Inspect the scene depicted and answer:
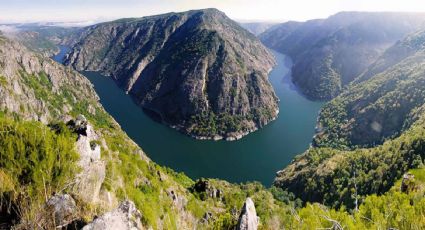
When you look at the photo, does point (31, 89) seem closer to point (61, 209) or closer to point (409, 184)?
point (409, 184)

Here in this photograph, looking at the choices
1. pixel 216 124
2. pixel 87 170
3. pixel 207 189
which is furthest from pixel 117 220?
pixel 216 124

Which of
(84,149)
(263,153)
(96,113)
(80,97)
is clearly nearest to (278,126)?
(263,153)

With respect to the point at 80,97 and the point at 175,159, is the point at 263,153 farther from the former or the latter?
the point at 80,97

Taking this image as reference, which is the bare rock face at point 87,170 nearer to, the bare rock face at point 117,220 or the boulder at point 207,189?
the bare rock face at point 117,220

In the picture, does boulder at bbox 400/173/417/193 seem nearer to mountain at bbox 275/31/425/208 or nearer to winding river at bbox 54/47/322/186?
mountain at bbox 275/31/425/208

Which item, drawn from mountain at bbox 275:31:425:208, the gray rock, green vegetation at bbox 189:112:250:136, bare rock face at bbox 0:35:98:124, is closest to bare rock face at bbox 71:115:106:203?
the gray rock
